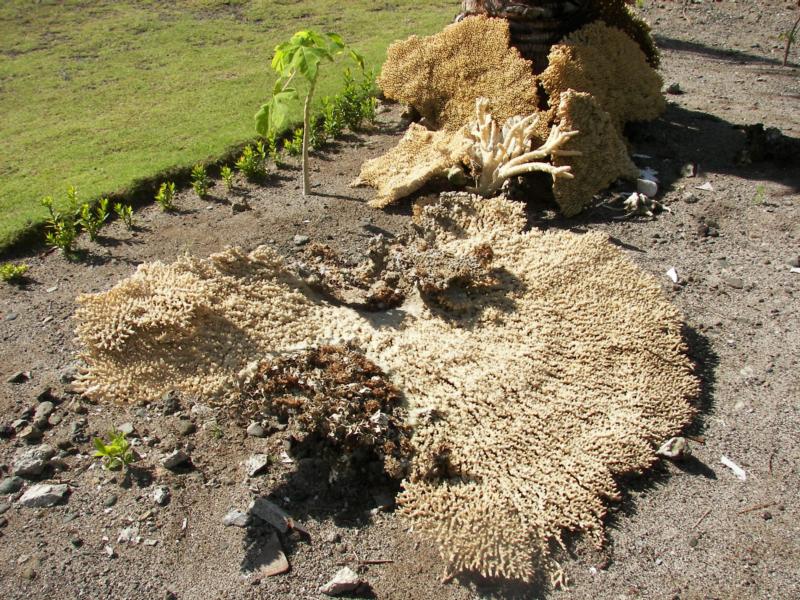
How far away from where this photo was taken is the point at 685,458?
3.09m

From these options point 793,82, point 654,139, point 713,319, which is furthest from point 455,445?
point 793,82

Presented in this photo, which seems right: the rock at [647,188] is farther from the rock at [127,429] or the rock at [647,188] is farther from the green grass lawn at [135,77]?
the rock at [127,429]

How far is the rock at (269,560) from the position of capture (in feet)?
8.66

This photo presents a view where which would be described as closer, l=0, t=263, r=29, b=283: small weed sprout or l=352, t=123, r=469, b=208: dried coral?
l=0, t=263, r=29, b=283: small weed sprout

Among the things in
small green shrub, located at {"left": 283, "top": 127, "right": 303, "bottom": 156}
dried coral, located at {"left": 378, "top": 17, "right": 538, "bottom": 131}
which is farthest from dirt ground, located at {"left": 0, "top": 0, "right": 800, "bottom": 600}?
dried coral, located at {"left": 378, "top": 17, "right": 538, "bottom": 131}

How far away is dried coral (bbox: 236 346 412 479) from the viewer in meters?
2.95

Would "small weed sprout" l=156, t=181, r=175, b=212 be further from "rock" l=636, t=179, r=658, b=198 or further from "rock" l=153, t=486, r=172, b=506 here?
"rock" l=636, t=179, r=658, b=198

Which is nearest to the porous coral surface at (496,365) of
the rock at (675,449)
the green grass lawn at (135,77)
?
the rock at (675,449)

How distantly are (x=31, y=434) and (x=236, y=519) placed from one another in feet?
4.00

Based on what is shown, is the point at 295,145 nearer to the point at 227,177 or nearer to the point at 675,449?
the point at 227,177

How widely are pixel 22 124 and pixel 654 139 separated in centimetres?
572

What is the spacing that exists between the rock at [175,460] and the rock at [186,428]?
158mm

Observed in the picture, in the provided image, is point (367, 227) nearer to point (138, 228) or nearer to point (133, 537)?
point (138, 228)

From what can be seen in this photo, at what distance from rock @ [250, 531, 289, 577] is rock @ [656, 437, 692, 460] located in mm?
1786
